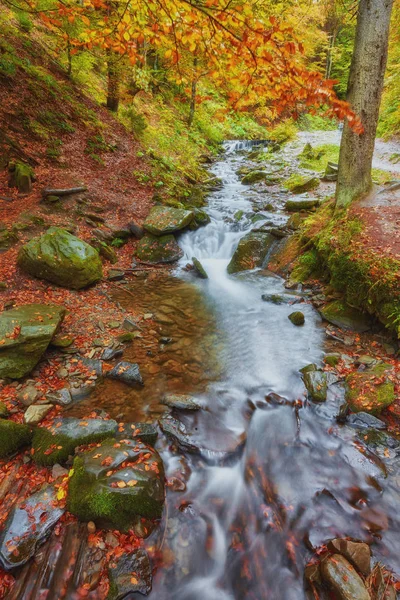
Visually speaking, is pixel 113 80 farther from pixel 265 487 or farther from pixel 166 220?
pixel 265 487

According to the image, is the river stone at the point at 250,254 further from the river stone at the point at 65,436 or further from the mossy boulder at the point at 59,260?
the river stone at the point at 65,436

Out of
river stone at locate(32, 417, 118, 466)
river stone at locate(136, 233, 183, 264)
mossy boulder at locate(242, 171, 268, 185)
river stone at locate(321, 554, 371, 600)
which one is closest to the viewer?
river stone at locate(321, 554, 371, 600)

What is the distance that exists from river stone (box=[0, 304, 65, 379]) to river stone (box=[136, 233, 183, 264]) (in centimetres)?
398

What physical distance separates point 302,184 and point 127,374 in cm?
1056

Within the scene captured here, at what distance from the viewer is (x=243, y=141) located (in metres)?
23.8

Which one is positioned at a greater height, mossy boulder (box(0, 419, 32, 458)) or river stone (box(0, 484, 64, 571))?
mossy boulder (box(0, 419, 32, 458))

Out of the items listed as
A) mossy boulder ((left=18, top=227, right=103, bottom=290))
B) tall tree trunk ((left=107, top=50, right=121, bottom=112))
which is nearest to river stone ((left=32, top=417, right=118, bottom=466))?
mossy boulder ((left=18, top=227, right=103, bottom=290))

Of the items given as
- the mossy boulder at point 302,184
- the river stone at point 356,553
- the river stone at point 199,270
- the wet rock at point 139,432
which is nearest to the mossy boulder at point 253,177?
the mossy boulder at point 302,184

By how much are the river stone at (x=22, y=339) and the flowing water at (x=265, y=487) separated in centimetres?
211

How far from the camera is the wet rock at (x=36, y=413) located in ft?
11.5

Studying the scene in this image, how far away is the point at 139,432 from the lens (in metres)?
3.55

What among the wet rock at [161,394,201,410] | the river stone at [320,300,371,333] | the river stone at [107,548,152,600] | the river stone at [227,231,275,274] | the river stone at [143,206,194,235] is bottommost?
the river stone at [107,548,152,600]

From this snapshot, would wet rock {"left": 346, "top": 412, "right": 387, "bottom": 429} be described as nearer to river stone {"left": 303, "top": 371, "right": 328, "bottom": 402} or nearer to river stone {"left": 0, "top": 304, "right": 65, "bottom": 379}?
river stone {"left": 303, "top": 371, "right": 328, "bottom": 402}

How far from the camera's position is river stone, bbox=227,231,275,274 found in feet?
28.0
